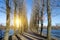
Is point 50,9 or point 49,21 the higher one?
point 50,9

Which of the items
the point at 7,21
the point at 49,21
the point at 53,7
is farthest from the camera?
the point at 53,7

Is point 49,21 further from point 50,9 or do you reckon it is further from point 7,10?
point 7,10

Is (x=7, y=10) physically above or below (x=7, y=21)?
above

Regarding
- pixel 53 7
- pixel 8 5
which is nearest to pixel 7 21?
pixel 8 5

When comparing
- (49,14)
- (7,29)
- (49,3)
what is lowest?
(7,29)

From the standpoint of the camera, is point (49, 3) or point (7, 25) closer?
point (7, 25)

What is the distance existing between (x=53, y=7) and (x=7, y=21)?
5810 millimetres

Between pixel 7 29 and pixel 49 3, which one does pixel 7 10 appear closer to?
pixel 7 29

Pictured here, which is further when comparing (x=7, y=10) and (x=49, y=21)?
(x=49, y=21)

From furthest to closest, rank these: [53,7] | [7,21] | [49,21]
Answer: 1. [53,7]
2. [49,21]
3. [7,21]

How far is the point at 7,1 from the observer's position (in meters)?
11.0

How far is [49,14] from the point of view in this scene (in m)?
13.8

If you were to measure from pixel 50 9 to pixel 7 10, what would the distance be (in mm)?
4678

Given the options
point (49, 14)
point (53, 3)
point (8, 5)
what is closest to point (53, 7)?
point (53, 3)
